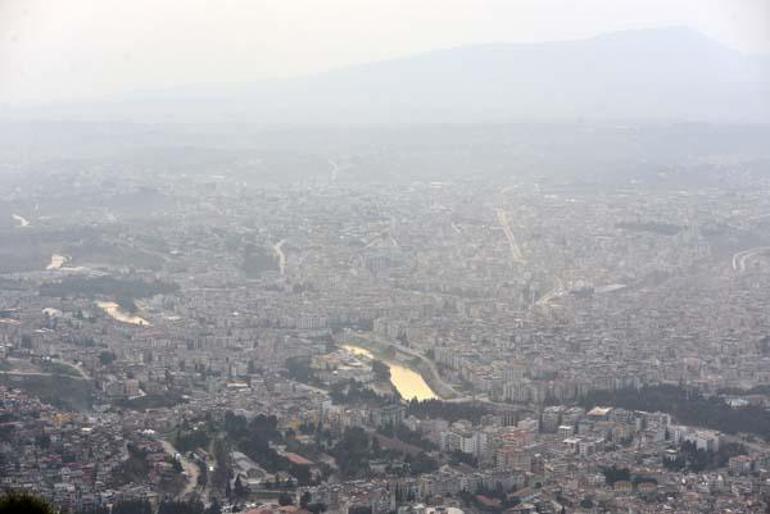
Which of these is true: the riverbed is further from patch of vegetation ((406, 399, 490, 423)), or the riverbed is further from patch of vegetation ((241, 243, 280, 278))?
patch of vegetation ((241, 243, 280, 278))

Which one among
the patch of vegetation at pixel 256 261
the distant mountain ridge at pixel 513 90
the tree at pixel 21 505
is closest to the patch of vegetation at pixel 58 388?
the tree at pixel 21 505

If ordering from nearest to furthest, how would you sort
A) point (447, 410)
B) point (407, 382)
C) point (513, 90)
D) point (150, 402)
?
point (447, 410) → point (150, 402) → point (407, 382) → point (513, 90)

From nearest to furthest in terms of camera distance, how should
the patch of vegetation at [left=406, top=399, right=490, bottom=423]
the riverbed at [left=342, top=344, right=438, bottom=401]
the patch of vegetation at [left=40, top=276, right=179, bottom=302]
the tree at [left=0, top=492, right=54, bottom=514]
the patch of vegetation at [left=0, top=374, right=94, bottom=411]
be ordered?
the tree at [left=0, top=492, right=54, bottom=514], the patch of vegetation at [left=406, top=399, right=490, bottom=423], the patch of vegetation at [left=0, top=374, right=94, bottom=411], the riverbed at [left=342, top=344, right=438, bottom=401], the patch of vegetation at [left=40, top=276, right=179, bottom=302]

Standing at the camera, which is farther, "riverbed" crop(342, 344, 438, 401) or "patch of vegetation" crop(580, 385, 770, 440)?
"riverbed" crop(342, 344, 438, 401)

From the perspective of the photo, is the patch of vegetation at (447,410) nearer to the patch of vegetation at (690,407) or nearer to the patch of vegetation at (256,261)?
the patch of vegetation at (690,407)

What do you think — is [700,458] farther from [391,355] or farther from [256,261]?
[256,261]

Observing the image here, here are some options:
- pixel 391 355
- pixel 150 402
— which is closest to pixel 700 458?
pixel 391 355

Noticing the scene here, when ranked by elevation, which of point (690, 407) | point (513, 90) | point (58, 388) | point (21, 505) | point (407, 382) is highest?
point (21, 505)

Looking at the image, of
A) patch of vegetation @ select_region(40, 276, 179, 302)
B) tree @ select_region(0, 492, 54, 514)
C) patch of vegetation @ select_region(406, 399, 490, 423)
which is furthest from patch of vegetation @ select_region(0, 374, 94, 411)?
tree @ select_region(0, 492, 54, 514)
